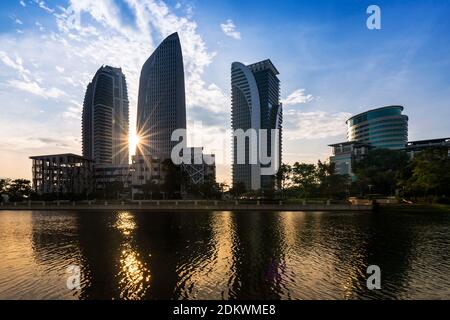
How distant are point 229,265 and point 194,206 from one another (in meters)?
53.8

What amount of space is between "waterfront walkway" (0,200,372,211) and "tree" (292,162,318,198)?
2268cm

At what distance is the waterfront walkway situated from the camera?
64250 millimetres

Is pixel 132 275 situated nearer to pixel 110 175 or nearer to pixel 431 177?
pixel 431 177

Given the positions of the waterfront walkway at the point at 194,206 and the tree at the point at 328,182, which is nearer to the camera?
the waterfront walkway at the point at 194,206

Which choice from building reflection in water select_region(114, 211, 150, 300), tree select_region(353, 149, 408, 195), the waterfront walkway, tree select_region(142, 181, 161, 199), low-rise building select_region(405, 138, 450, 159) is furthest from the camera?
low-rise building select_region(405, 138, 450, 159)

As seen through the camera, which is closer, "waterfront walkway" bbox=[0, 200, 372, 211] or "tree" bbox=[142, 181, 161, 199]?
"waterfront walkway" bbox=[0, 200, 372, 211]

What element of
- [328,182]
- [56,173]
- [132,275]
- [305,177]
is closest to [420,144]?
[328,182]

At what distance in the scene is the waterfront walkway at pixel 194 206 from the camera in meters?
64.2

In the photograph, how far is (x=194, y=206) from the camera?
7225cm

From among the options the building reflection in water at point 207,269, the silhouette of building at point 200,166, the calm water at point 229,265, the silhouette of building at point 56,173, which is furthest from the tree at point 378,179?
the silhouette of building at point 56,173

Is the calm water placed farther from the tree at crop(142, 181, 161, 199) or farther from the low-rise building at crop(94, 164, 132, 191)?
the low-rise building at crop(94, 164, 132, 191)

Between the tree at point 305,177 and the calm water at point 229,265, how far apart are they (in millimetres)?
58705

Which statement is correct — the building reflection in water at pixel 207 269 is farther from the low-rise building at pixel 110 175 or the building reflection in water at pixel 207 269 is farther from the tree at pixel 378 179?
the low-rise building at pixel 110 175

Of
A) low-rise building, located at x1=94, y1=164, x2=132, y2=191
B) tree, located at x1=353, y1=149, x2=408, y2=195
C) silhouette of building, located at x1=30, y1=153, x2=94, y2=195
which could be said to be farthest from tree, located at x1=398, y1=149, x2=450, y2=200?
silhouette of building, located at x1=30, y1=153, x2=94, y2=195
